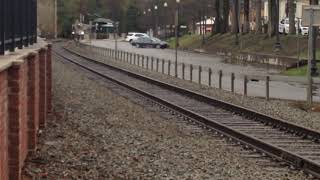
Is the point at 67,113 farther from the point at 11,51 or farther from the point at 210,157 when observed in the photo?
the point at 11,51

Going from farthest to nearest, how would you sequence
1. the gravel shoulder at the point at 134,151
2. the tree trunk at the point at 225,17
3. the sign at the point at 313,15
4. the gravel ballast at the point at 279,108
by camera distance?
the tree trunk at the point at 225,17 < the sign at the point at 313,15 < the gravel ballast at the point at 279,108 < the gravel shoulder at the point at 134,151

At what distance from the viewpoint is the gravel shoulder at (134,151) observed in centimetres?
1101

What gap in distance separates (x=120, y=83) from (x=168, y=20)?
10819 centimetres

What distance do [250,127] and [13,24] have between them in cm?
849

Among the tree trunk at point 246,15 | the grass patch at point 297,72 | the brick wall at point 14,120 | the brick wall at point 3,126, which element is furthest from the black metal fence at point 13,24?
the tree trunk at point 246,15

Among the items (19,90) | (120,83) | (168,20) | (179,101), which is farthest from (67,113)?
(168,20)

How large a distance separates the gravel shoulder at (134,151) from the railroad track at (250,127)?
13.5 inches

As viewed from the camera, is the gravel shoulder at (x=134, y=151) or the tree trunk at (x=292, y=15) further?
the tree trunk at (x=292, y=15)

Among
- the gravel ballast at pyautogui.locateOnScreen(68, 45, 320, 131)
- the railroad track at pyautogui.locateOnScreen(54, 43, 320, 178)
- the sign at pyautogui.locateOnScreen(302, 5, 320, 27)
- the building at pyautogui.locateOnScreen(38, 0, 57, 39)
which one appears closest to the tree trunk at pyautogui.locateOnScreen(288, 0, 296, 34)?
the building at pyautogui.locateOnScreen(38, 0, 57, 39)

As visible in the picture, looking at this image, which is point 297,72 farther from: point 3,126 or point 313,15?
point 3,126

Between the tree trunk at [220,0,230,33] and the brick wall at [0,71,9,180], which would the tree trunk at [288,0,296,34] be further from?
the brick wall at [0,71,9,180]

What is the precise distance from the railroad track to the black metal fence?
15.6 ft

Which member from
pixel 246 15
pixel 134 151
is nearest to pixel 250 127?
pixel 134 151

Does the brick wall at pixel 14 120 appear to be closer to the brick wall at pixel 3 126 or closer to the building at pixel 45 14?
the brick wall at pixel 3 126
